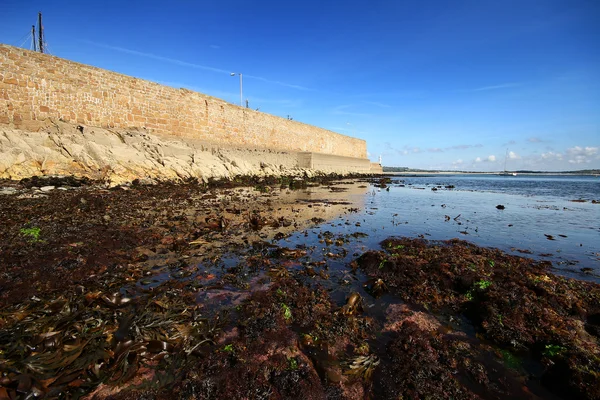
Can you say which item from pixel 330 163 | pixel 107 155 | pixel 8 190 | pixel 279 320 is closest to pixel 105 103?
pixel 107 155

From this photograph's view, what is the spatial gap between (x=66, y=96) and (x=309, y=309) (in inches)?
631

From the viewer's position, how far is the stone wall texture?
1100 centimetres

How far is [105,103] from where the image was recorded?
13.8m

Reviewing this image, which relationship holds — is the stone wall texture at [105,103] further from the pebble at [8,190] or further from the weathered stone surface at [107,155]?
the pebble at [8,190]

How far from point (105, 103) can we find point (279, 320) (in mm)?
16430

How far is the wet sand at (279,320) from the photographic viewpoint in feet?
7.01

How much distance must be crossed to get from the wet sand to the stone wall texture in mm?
9168

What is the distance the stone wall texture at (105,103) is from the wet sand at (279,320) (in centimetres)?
917

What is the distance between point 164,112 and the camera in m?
16.9

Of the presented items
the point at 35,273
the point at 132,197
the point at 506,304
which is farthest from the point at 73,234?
the point at 506,304

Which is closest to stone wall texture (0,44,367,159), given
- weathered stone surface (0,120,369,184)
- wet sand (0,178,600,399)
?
weathered stone surface (0,120,369,184)

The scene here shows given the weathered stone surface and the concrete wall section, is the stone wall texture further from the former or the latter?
the concrete wall section

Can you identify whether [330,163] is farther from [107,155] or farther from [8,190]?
[8,190]

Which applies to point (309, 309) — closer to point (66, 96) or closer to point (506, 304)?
point (506, 304)
